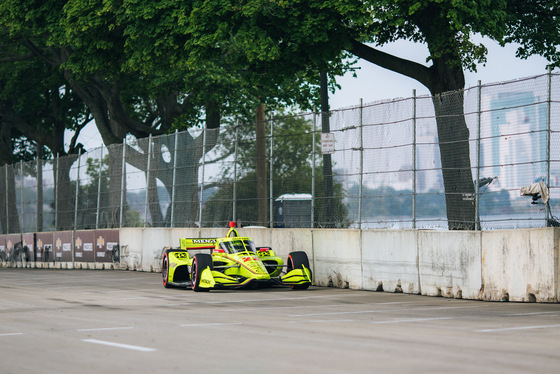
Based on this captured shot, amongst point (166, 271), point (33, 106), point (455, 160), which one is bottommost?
point (166, 271)

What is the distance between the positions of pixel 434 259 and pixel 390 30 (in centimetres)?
943

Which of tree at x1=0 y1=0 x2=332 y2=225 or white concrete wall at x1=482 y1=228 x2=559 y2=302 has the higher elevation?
tree at x1=0 y1=0 x2=332 y2=225

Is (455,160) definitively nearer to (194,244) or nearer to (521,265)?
(521,265)

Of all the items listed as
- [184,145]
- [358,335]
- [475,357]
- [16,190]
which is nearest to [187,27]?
[184,145]

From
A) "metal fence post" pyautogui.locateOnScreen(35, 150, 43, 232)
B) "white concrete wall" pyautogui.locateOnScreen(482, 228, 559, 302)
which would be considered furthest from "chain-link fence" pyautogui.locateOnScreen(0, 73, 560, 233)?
"metal fence post" pyautogui.locateOnScreen(35, 150, 43, 232)

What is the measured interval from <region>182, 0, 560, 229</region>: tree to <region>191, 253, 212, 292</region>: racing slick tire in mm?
Result: 4955

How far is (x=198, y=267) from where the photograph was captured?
1878cm

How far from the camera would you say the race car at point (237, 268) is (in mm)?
18766

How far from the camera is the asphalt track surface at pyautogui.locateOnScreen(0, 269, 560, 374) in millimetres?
8109

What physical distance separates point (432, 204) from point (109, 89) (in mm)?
22068

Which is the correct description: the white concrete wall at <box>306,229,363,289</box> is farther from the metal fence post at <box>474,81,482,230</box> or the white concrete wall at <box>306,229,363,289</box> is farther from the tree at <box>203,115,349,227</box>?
the metal fence post at <box>474,81,482,230</box>

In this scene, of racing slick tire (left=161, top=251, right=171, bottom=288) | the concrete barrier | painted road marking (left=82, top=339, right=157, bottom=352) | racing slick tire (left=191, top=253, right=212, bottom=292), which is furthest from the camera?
racing slick tire (left=161, top=251, right=171, bottom=288)

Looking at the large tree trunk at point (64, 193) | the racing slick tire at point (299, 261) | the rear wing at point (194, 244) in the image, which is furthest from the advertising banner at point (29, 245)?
the racing slick tire at point (299, 261)

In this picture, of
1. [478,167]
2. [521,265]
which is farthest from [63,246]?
[521,265]
